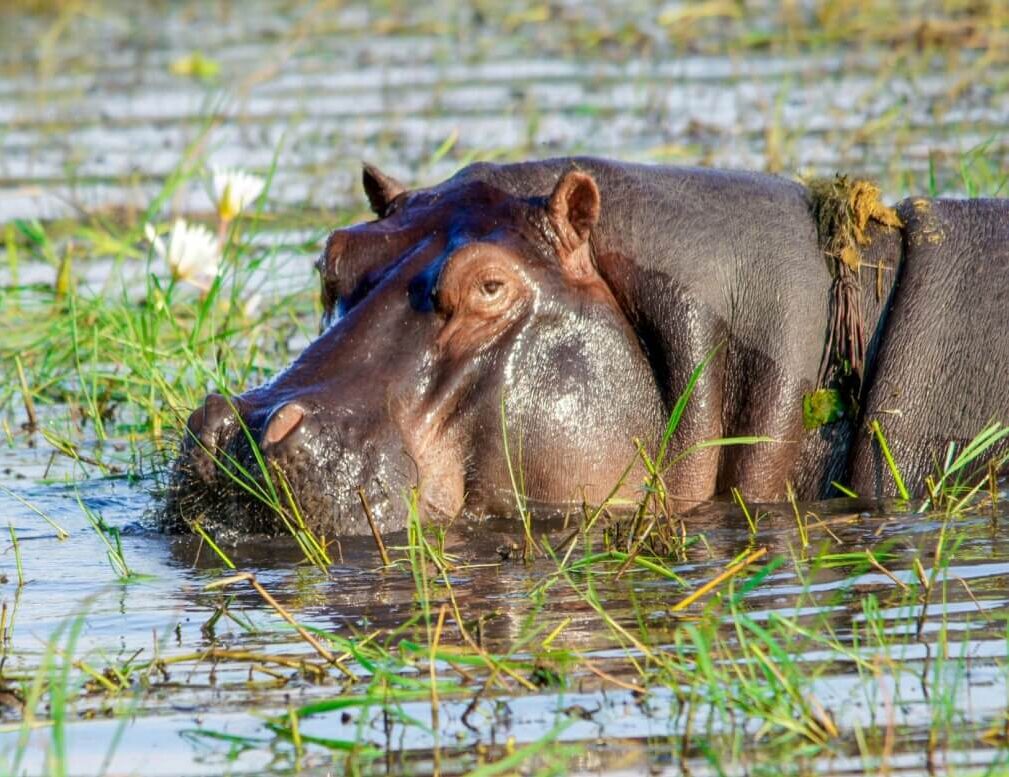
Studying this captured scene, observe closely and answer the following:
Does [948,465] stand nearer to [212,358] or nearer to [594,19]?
[212,358]

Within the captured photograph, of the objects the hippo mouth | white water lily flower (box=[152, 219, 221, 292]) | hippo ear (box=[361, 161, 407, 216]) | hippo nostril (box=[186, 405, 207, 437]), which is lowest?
the hippo mouth

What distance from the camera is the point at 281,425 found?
4.95 m

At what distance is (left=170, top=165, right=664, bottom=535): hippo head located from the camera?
198 inches

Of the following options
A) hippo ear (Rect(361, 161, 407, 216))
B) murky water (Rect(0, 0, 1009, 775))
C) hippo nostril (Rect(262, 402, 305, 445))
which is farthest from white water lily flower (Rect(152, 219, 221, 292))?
hippo nostril (Rect(262, 402, 305, 445))

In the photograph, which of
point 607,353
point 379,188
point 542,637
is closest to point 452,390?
point 607,353

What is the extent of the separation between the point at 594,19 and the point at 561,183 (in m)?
12.0

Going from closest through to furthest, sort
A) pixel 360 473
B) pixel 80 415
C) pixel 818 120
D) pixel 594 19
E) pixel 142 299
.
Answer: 1. pixel 360 473
2. pixel 80 415
3. pixel 142 299
4. pixel 818 120
5. pixel 594 19

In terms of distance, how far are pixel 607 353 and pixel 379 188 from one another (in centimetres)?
92

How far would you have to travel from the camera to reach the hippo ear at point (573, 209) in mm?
5258

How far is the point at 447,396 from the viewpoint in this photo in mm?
5160

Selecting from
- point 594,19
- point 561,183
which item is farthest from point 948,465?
point 594,19

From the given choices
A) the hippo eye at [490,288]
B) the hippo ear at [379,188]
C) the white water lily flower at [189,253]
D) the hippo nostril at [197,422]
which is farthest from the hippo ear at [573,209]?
the white water lily flower at [189,253]

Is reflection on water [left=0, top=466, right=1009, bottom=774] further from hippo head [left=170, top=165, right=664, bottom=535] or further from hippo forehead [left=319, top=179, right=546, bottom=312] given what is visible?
hippo forehead [left=319, top=179, right=546, bottom=312]

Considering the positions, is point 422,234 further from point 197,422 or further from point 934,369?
point 934,369
